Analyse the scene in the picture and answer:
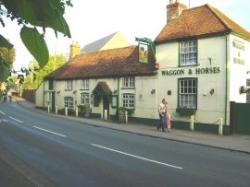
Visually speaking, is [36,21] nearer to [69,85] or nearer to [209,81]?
[209,81]

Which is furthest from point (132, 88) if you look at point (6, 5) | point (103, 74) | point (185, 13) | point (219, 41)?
point (6, 5)

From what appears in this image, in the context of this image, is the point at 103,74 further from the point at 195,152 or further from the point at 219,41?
the point at 195,152

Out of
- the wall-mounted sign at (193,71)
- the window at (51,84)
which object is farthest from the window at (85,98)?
the wall-mounted sign at (193,71)

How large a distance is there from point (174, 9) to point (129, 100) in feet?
26.1

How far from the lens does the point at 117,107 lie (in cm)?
3191

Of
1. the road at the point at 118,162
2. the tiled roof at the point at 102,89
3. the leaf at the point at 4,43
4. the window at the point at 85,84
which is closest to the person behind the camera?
the leaf at the point at 4,43

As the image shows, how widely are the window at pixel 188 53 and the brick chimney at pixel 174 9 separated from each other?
12.4 ft

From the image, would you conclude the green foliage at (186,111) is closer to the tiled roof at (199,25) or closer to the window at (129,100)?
the tiled roof at (199,25)

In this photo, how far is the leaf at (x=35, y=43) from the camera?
3.52 ft

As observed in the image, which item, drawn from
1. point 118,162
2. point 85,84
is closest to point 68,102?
point 85,84

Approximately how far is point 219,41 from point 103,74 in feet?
42.9

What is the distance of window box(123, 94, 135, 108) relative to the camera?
30.4m

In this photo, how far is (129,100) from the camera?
3083 cm

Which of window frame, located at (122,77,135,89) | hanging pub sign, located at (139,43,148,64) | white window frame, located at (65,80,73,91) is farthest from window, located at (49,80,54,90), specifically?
hanging pub sign, located at (139,43,148,64)
